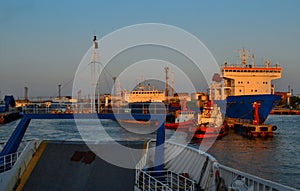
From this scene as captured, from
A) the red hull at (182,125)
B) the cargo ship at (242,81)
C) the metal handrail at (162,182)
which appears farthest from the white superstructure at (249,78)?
the metal handrail at (162,182)

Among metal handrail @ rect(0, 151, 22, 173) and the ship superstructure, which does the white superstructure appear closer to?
the ship superstructure

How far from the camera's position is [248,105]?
48.8 meters

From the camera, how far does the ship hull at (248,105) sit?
46281mm

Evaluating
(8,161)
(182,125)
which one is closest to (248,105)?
(182,125)

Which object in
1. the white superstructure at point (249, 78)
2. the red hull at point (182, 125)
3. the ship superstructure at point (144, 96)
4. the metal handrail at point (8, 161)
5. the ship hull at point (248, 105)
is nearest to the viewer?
the metal handrail at point (8, 161)

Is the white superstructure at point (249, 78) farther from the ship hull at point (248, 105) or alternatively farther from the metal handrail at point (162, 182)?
the metal handrail at point (162, 182)

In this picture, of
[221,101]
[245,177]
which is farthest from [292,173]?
[221,101]

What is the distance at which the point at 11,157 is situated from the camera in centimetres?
1315

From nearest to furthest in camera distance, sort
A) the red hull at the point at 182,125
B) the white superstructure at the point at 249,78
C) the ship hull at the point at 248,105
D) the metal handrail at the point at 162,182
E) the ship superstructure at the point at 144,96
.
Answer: the metal handrail at the point at 162,182
the ship hull at the point at 248,105
the red hull at the point at 182,125
the white superstructure at the point at 249,78
the ship superstructure at the point at 144,96

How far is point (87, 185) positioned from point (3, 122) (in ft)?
188

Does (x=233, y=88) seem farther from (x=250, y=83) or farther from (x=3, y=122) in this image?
(x=3, y=122)

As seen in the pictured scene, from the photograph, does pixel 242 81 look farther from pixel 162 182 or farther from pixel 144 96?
pixel 162 182

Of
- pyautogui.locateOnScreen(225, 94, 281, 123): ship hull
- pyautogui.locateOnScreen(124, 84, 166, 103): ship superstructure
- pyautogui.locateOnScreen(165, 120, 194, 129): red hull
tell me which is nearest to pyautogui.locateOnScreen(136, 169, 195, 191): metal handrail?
pyautogui.locateOnScreen(225, 94, 281, 123): ship hull

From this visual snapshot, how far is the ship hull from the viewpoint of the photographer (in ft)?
152
